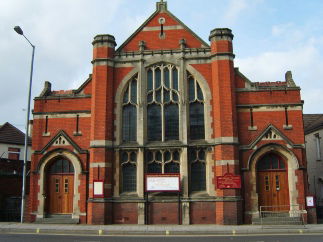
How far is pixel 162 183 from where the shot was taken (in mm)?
20906

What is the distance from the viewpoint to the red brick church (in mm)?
20891

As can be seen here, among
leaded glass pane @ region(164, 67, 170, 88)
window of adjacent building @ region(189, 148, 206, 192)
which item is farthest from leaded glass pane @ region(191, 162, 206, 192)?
leaded glass pane @ region(164, 67, 170, 88)

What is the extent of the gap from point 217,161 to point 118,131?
19.8 ft

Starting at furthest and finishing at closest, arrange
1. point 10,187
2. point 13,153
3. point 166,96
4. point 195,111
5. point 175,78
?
point 13,153 < point 10,187 < point 175,78 < point 166,96 < point 195,111

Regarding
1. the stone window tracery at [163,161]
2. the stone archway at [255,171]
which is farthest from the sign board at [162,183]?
the stone archway at [255,171]

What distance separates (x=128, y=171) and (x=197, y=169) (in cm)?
402

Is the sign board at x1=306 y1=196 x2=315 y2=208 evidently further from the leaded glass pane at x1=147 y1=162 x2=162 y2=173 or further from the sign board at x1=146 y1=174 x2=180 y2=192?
the leaded glass pane at x1=147 y1=162 x2=162 y2=173

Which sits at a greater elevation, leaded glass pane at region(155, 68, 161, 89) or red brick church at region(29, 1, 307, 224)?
leaded glass pane at region(155, 68, 161, 89)

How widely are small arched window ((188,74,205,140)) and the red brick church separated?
61 mm

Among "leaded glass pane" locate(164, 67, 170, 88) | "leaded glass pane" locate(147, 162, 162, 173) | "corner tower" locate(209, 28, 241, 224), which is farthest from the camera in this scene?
"leaded glass pane" locate(164, 67, 170, 88)

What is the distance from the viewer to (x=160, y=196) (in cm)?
2127

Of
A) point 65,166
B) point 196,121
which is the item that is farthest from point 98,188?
point 196,121

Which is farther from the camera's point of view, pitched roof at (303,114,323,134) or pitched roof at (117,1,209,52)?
pitched roof at (303,114,323,134)

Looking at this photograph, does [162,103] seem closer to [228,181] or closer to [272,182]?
[228,181]
